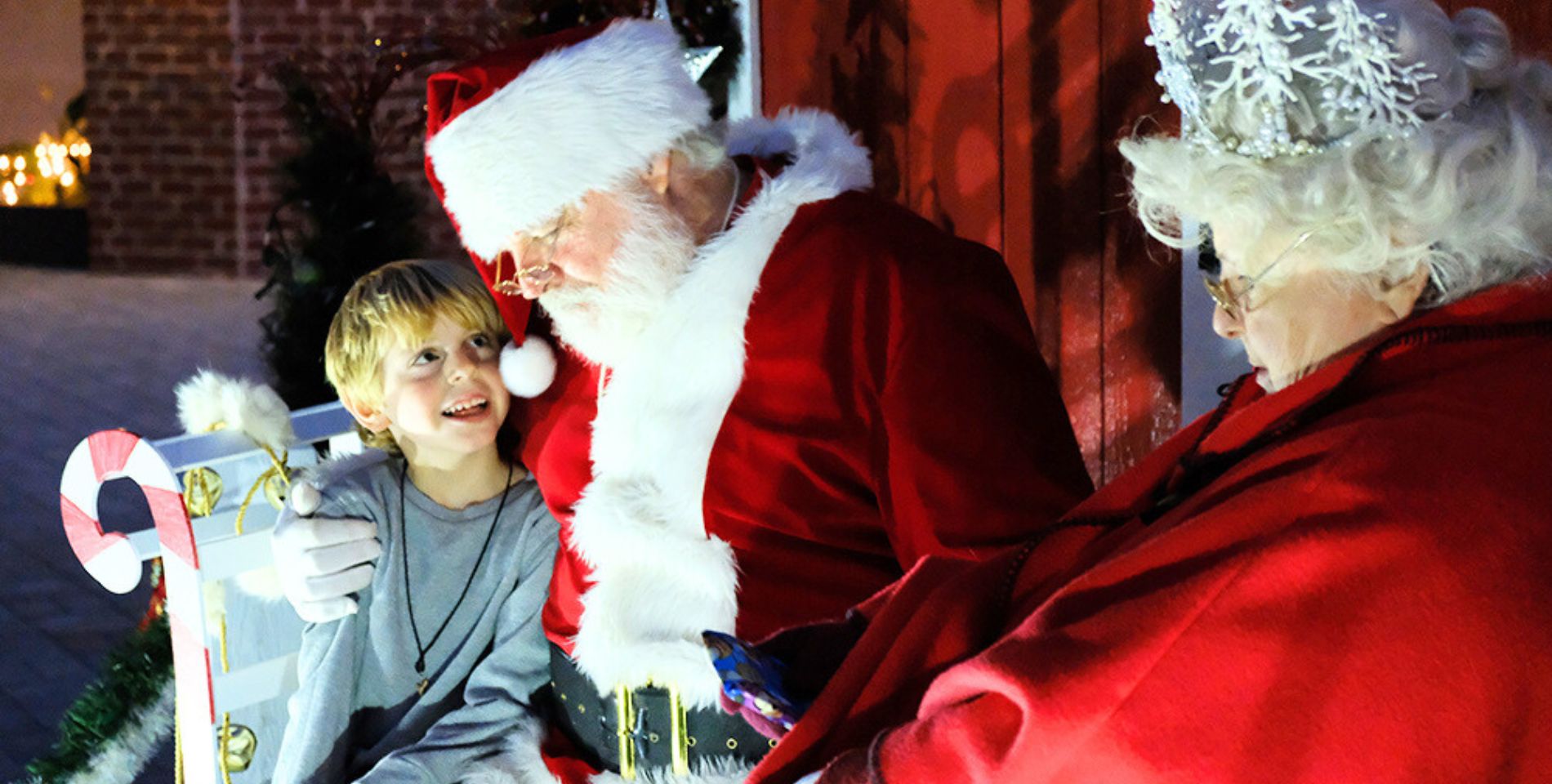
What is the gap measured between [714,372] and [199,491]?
999mm

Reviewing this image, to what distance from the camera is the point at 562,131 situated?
2145 mm

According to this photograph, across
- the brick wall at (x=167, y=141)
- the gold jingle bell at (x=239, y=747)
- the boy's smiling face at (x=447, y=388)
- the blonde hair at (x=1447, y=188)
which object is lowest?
the brick wall at (x=167, y=141)

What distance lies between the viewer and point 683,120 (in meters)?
2.19

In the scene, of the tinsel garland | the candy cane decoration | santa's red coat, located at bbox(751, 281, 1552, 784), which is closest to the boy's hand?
the candy cane decoration

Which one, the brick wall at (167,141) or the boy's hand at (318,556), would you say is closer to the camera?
the boy's hand at (318,556)

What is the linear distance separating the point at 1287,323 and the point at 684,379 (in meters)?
0.98

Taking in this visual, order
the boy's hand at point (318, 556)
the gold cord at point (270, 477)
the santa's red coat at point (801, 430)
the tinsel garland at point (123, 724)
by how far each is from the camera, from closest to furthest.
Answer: the santa's red coat at point (801, 430), the boy's hand at point (318, 556), the gold cord at point (270, 477), the tinsel garland at point (123, 724)

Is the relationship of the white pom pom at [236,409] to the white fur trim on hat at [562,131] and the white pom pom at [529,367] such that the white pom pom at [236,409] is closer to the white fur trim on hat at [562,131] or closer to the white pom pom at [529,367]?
the white pom pom at [529,367]

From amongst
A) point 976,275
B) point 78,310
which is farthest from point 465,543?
point 78,310

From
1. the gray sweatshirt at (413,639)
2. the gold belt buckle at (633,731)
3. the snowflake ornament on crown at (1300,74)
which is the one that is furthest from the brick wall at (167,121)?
the snowflake ornament on crown at (1300,74)

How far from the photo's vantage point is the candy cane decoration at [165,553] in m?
2.44

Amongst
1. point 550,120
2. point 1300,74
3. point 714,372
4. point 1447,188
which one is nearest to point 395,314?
point 550,120

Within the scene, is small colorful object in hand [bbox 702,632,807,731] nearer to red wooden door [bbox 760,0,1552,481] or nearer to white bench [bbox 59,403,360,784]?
white bench [bbox 59,403,360,784]

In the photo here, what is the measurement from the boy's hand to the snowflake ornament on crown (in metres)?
1.54
